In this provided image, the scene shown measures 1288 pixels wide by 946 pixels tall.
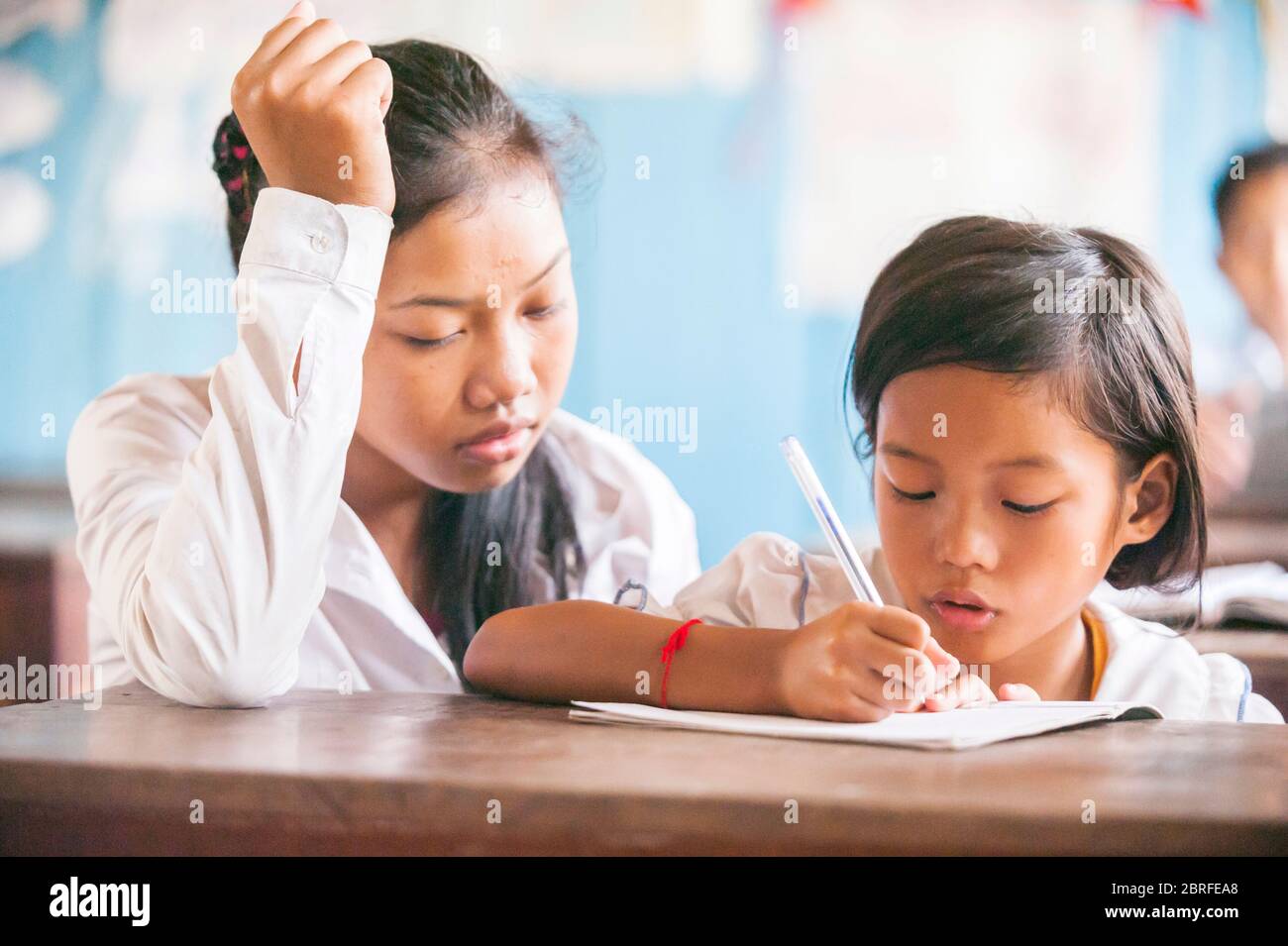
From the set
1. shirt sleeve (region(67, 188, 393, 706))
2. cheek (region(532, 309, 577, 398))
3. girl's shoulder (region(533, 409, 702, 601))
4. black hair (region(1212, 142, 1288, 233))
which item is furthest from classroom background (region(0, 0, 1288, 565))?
shirt sleeve (region(67, 188, 393, 706))

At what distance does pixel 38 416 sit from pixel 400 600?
1.00 m

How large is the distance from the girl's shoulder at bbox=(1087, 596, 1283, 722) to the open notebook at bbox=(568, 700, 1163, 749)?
12.5 inches

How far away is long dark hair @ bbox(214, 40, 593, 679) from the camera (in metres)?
1.37

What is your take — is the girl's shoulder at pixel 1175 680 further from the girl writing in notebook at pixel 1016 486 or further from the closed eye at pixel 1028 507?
the closed eye at pixel 1028 507

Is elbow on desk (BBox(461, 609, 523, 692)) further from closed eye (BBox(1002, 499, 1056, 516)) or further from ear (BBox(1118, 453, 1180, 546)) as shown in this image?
ear (BBox(1118, 453, 1180, 546))

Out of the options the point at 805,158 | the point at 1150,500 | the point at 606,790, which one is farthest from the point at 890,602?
the point at 805,158

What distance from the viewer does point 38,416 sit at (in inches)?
78.7

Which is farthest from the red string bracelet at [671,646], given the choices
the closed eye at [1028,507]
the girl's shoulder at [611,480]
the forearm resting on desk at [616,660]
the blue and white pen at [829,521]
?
the girl's shoulder at [611,480]

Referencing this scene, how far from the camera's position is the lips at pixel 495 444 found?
1402mm

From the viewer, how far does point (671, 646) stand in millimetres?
879

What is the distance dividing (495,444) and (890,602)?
491mm

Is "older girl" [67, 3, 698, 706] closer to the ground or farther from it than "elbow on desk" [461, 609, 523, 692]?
farther from it
